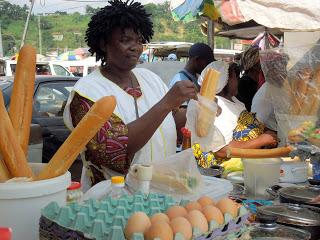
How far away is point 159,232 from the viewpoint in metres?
0.91

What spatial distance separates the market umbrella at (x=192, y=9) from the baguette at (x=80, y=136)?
9.48 feet

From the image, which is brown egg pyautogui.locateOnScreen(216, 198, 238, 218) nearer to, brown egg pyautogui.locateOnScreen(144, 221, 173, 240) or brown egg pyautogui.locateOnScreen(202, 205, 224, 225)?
brown egg pyautogui.locateOnScreen(202, 205, 224, 225)

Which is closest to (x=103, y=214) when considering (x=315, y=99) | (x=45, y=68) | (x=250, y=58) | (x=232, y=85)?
(x=315, y=99)

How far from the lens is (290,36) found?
157 inches

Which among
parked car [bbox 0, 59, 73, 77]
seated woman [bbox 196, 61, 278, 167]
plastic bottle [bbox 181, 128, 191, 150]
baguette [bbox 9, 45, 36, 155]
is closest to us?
baguette [bbox 9, 45, 36, 155]

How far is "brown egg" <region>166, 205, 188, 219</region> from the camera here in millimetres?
1031

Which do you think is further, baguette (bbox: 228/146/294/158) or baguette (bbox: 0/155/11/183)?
Result: baguette (bbox: 228/146/294/158)

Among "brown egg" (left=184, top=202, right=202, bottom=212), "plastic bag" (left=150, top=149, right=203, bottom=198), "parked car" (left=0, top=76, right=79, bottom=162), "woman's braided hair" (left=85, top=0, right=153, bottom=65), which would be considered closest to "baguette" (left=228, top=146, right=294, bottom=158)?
"woman's braided hair" (left=85, top=0, right=153, bottom=65)

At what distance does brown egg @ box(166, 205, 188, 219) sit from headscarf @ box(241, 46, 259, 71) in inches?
139

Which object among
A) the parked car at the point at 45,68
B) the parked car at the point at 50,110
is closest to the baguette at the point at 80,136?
the parked car at the point at 50,110

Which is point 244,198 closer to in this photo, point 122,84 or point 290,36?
point 122,84

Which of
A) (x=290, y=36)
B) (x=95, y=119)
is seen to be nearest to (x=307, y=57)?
(x=290, y=36)

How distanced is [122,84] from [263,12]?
5.33ft

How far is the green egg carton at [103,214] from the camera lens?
0.96 m
